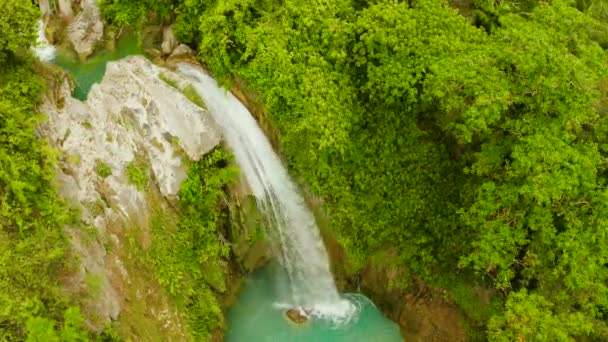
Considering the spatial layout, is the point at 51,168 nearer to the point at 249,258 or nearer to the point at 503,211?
the point at 249,258

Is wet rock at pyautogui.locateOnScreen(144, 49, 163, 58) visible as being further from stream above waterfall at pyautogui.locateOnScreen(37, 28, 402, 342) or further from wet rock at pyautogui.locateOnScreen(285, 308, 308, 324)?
wet rock at pyautogui.locateOnScreen(285, 308, 308, 324)

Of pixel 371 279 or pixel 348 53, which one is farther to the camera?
pixel 371 279

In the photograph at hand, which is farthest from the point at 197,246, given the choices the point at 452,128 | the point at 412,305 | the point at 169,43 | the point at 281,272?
the point at 452,128

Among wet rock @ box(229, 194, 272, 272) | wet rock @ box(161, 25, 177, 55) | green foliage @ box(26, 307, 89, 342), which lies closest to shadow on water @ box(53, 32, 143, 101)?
wet rock @ box(161, 25, 177, 55)

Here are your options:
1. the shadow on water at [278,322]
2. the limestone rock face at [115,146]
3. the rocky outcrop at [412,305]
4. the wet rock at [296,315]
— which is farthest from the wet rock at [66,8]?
the rocky outcrop at [412,305]

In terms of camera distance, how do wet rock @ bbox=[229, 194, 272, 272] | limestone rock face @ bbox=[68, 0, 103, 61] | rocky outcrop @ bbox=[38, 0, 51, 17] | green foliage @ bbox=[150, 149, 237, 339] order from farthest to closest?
rocky outcrop @ bbox=[38, 0, 51, 17] → limestone rock face @ bbox=[68, 0, 103, 61] → wet rock @ bbox=[229, 194, 272, 272] → green foliage @ bbox=[150, 149, 237, 339]

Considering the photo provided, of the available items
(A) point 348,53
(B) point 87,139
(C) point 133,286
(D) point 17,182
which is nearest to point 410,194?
(A) point 348,53

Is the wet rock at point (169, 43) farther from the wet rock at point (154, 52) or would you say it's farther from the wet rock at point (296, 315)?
the wet rock at point (296, 315)
